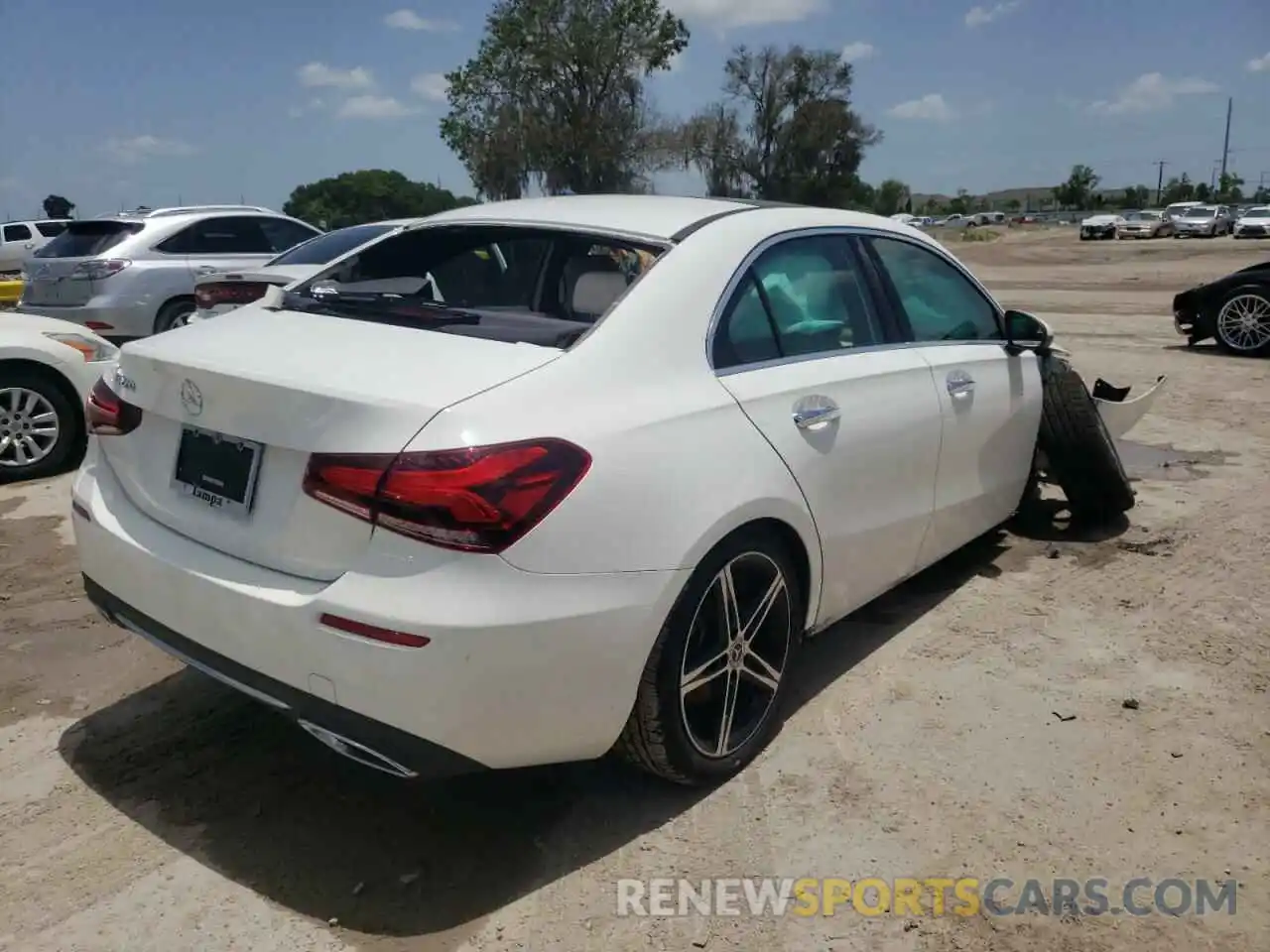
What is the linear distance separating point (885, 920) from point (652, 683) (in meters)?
0.80

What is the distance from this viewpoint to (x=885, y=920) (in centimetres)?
255

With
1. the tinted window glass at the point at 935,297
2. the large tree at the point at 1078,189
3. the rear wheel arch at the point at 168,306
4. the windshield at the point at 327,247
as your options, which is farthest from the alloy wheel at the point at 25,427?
the large tree at the point at 1078,189

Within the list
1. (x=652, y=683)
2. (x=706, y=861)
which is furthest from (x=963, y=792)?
(x=652, y=683)

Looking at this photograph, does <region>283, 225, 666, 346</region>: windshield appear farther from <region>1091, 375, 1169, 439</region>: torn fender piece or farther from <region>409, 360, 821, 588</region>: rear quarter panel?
<region>1091, 375, 1169, 439</region>: torn fender piece

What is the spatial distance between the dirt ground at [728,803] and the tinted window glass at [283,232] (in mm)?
7605

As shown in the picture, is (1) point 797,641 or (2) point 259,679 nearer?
(2) point 259,679

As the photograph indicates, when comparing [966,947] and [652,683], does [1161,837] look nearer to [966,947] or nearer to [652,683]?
[966,947]

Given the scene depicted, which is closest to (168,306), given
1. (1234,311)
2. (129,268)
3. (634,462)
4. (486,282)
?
(129,268)

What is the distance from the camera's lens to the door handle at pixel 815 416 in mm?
3169

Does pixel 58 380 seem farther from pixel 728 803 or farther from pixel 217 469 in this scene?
pixel 728 803

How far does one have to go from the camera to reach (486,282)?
3.59m

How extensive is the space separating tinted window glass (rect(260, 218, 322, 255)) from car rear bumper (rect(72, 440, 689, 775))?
9.50 metres

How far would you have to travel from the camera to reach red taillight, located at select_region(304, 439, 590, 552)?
234 centimetres

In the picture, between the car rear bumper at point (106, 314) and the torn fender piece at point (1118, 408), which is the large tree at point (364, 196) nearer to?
the car rear bumper at point (106, 314)
